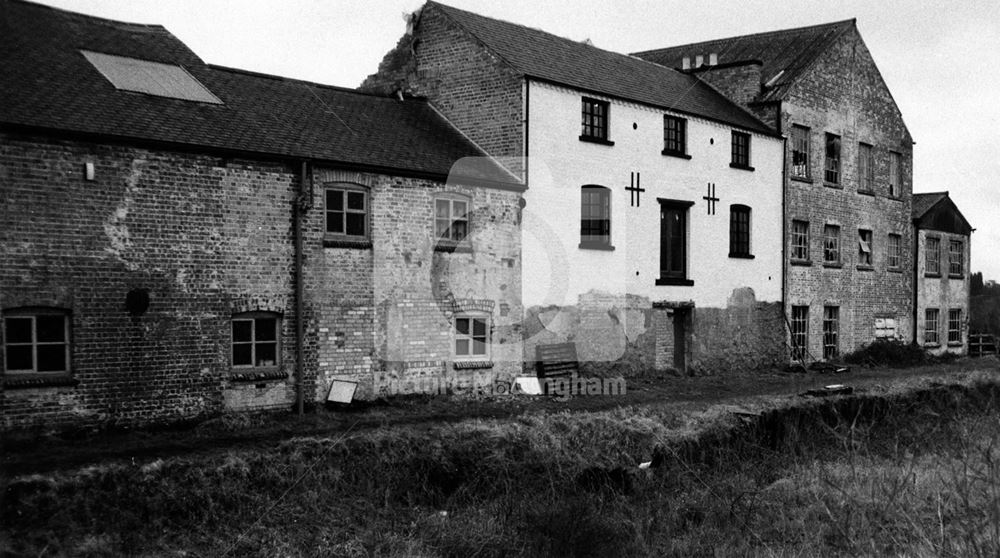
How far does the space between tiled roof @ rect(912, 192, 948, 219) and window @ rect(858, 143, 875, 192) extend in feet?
10.4

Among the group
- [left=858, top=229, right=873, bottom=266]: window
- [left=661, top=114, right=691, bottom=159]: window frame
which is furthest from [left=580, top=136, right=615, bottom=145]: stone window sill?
[left=858, top=229, right=873, bottom=266]: window

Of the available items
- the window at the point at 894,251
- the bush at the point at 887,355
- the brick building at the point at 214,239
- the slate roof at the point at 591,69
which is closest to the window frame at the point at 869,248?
the window at the point at 894,251

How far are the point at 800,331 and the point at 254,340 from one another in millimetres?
16750

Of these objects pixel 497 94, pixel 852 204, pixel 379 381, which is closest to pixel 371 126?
pixel 497 94

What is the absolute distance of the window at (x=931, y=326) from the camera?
30578 mm

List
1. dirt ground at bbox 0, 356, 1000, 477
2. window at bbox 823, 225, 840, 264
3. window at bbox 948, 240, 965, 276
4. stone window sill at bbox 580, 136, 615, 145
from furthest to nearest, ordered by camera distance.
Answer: window at bbox 948, 240, 965, 276
window at bbox 823, 225, 840, 264
stone window sill at bbox 580, 136, 615, 145
dirt ground at bbox 0, 356, 1000, 477

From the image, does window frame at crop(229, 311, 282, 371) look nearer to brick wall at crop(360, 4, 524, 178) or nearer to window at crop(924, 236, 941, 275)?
Result: brick wall at crop(360, 4, 524, 178)

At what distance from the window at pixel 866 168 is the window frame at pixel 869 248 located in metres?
1.34

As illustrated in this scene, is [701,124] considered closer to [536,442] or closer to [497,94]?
[497,94]

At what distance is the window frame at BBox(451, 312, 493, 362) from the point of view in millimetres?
17094

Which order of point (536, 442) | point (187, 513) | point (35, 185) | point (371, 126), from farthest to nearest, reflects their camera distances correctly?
point (371, 126) < point (536, 442) < point (35, 185) < point (187, 513)

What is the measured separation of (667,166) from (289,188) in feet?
33.0

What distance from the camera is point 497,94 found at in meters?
19.0

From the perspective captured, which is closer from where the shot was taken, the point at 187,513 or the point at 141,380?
the point at 187,513
